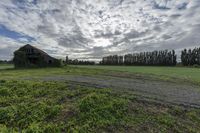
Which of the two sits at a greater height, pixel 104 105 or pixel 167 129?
pixel 104 105

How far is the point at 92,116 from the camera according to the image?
5160 millimetres

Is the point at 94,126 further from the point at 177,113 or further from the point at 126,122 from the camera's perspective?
the point at 177,113

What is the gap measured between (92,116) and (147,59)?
88.9 m

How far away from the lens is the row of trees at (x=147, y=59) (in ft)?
271

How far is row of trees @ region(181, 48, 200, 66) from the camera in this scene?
74562 mm

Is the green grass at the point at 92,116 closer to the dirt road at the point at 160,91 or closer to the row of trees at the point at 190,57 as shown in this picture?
the dirt road at the point at 160,91

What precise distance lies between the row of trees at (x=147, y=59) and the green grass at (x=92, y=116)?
83.5m

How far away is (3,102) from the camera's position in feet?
20.4

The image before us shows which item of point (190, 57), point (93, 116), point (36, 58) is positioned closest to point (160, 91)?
point (93, 116)

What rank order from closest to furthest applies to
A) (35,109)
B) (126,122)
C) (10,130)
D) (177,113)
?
(10,130) → (126,122) → (35,109) → (177,113)

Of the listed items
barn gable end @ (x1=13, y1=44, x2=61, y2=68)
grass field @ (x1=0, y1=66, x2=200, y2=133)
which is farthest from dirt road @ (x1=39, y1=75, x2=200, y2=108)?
barn gable end @ (x1=13, y1=44, x2=61, y2=68)

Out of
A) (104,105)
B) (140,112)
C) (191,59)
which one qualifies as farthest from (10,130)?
(191,59)

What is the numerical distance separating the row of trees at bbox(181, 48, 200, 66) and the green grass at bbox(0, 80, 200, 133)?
80983 mm

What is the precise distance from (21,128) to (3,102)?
8.39ft
